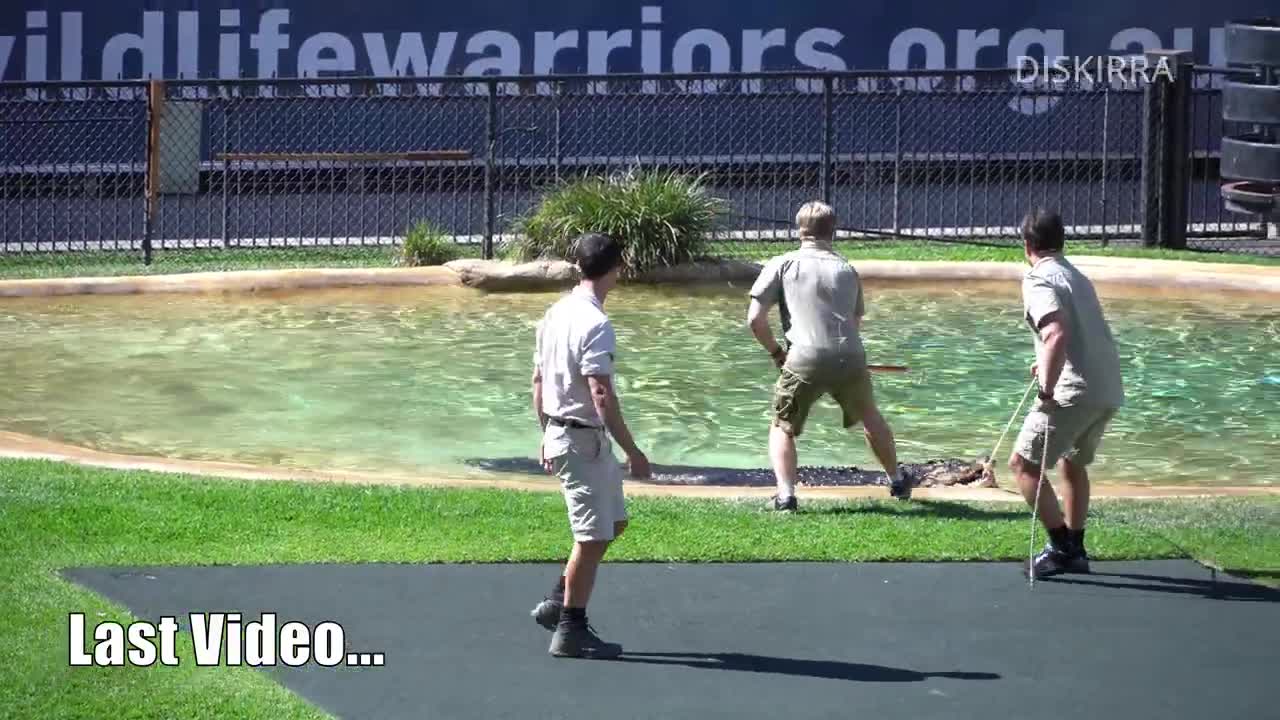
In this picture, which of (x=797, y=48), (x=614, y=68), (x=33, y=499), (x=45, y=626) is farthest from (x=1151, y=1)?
(x=45, y=626)

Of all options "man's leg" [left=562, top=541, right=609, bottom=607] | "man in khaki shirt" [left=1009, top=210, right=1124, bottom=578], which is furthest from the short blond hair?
"man's leg" [left=562, top=541, right=609, bottom=607]

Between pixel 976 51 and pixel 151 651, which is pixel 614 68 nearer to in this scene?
pixel 976 51

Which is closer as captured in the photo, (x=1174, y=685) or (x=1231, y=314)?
(x=1174, y=685)

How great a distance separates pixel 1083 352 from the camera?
8.38 meters

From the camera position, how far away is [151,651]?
7223 millimetres

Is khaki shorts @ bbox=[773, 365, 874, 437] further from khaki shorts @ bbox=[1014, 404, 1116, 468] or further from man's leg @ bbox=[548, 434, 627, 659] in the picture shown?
man's leg @ bbox=[548, 434, 627, 659]

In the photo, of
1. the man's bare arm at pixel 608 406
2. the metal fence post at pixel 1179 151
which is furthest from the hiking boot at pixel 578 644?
the metal fence post at pixel 1179 151

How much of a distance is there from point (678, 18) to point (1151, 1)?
5.38 m

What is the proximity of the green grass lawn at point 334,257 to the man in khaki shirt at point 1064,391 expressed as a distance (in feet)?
32.5

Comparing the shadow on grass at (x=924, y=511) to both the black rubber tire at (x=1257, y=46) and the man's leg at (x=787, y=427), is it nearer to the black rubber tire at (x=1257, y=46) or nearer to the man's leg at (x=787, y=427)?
the man's leg at (x=787, y=427)

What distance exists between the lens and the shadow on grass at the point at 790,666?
717 cm

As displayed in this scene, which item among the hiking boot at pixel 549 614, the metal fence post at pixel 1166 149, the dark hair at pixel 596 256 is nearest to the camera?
the dark hair at pixel 596 256

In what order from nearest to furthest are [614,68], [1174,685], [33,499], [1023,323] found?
[1174,685] < [33,499] < [1023,323] < [614,68]

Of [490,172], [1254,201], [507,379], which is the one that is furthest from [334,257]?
[1254,201]
